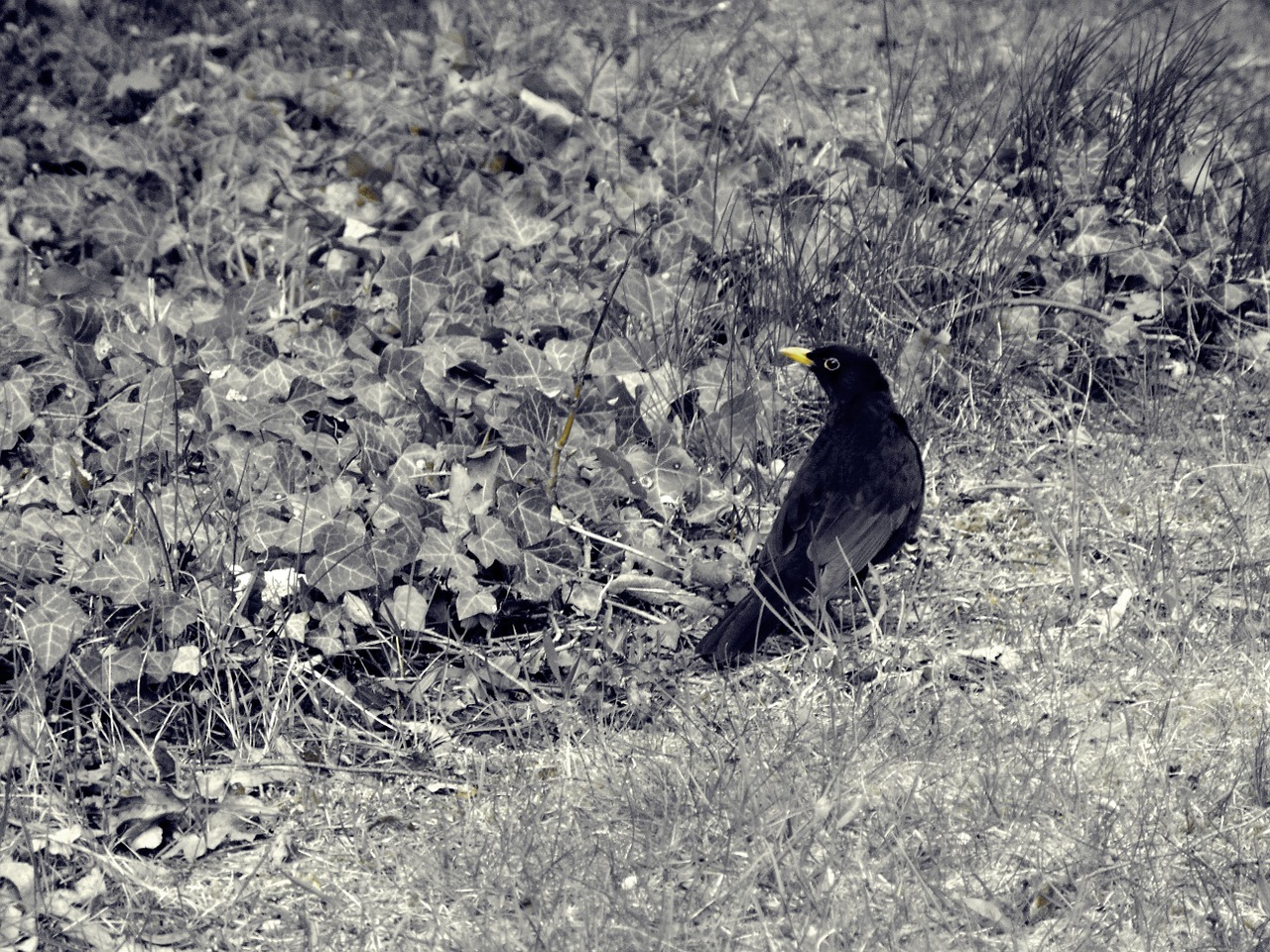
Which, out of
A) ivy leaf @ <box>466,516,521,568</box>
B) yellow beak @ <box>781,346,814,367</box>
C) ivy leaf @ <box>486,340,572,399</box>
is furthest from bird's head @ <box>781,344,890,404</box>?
ivy leaf @ <box>466,516,521,568</box>

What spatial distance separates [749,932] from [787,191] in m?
3.08

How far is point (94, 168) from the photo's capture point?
6078mm

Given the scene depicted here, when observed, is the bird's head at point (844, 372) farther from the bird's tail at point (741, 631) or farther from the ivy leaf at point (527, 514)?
the ivy leaf at point (527, 514)

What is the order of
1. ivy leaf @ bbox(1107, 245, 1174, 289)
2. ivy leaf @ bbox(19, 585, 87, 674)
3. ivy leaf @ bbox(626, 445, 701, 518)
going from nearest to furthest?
ivy leaf @ bbox(19, 585, 87, 674), ivy leaf @ bbox(626, 445, 701, 518), ivy leaf @ bbox(1107, 245, 1174, 289)

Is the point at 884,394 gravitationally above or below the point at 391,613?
above

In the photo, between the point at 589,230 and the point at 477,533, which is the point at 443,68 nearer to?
the point at 589,230

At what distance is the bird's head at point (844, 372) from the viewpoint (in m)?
4.07

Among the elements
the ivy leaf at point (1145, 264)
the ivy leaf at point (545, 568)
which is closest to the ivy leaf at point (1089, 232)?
the ivy leaf at point (1145, 264)

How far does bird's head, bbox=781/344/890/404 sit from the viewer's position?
4074mm

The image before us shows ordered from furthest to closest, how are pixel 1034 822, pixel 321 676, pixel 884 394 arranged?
1. pixel 884 394
2. pixel 321 676
3. pixel 1034 822

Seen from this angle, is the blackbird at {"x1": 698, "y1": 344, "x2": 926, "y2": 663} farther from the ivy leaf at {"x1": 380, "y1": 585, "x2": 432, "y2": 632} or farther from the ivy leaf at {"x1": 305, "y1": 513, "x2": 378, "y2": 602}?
the ivy leaf at {"x1": 305, "y1": 513, "x2": 378, "y2": 602}

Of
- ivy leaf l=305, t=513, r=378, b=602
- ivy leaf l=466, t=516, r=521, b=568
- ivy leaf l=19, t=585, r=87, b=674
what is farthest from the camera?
ivy leaf l=466, t=516, r=521, b=568

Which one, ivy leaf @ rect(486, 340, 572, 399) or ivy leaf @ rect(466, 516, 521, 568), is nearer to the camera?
ivy leaf @ rect(466, 516, 521, 568)

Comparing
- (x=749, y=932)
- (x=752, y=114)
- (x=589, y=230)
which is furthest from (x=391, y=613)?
(x=752, y=114)
